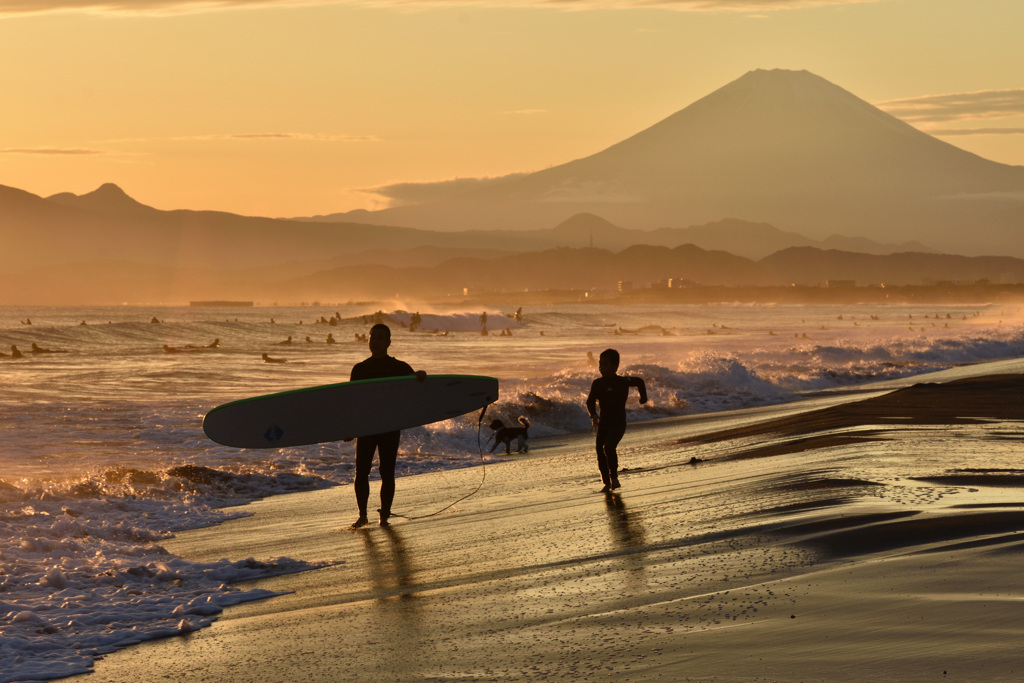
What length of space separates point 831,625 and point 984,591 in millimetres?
990

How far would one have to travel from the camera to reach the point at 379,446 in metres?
10.2

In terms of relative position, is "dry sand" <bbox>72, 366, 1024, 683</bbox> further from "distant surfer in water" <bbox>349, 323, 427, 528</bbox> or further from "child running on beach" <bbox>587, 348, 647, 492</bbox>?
"child running on beach" <bbox>587, 348, 647, 492</bbox>

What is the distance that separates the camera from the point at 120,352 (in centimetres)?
5709

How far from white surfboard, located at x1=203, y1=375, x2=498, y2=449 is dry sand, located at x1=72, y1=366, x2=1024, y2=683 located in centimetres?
96

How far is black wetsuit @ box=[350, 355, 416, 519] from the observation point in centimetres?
980

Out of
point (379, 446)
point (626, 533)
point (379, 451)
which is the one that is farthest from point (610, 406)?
point (626, 533)

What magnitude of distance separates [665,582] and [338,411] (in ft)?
17.7

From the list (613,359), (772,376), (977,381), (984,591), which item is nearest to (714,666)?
(984,591)

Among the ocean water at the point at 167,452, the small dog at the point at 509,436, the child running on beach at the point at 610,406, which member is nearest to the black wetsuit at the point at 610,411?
the child running on beach at the point at 610,406

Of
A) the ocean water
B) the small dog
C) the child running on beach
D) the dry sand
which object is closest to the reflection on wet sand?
the dry sand

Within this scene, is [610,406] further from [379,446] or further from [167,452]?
[167,452]

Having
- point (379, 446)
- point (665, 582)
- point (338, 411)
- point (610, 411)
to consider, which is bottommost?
point (665, 582)

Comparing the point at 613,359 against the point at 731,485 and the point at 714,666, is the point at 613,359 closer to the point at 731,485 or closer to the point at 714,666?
the point at 731,485

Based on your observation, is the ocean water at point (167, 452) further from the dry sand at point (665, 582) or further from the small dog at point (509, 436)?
the dry sand at point (665, 582)
